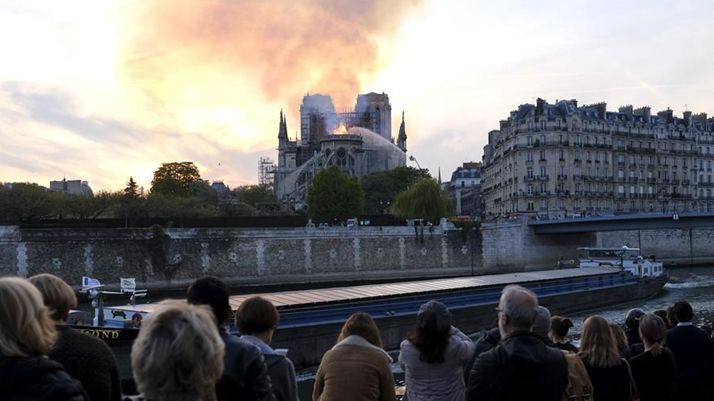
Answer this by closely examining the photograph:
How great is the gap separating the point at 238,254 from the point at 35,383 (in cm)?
4697

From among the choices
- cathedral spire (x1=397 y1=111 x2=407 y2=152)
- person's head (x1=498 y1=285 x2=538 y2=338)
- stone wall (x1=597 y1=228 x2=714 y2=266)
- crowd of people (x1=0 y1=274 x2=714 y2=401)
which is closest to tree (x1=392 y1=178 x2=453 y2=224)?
stone wall (x1=597 y1=228 x2=714 y2=266)

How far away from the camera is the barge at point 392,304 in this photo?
63.6 ft

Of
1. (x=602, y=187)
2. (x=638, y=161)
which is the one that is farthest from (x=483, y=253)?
(x=638, y=161)

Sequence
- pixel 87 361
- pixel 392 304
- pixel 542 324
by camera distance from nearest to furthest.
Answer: pixel 87 361
pixel 542 324
pixel 392 304

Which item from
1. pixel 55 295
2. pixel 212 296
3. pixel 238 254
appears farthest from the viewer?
pixel 238 254

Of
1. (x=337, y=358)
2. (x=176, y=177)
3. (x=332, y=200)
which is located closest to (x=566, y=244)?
(x=332, y=200)

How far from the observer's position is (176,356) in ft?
11.1

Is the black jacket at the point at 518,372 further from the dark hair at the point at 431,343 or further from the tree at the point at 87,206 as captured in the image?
the tree at the point at 87,206

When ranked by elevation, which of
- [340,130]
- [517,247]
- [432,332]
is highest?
[340,130]

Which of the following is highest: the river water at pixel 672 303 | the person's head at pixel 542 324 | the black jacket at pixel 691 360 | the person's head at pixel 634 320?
the person's head at pixel 542 324

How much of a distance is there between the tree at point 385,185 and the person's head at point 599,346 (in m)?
88.1

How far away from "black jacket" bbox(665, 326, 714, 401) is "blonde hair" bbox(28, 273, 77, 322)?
16.6 ft

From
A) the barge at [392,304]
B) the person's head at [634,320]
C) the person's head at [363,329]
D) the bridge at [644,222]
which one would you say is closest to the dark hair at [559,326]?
the person's head at [634,320]

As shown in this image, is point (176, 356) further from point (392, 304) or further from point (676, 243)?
point (676, 243)
